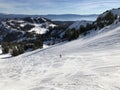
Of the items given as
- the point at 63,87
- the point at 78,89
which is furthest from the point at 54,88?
the point at 78,89

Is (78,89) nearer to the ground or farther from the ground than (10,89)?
farther from the ground

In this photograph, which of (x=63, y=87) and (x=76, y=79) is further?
(x=76, y=79)

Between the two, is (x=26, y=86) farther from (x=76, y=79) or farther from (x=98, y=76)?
(x=98, y=76)

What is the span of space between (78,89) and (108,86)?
184 centimetres

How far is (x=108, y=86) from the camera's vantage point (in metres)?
14.5

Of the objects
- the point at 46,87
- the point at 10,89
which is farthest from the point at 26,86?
the point at 46,87

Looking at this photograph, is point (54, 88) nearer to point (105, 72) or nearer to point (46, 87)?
point (46, 87)

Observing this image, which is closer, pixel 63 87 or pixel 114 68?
pixel 63 87

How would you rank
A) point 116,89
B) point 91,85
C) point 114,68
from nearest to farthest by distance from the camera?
point 116,89 → point 91,85 → point 114,68

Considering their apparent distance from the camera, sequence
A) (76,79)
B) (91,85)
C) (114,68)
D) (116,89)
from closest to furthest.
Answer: (116,89) < (91,85) < (76,79) < (114,68)

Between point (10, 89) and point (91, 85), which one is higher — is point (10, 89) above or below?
below

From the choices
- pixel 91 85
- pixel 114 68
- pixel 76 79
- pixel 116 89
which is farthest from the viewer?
pixel 114 68

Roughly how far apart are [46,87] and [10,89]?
3.39 metres

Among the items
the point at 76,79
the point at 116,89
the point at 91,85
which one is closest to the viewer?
the point at 116,89
